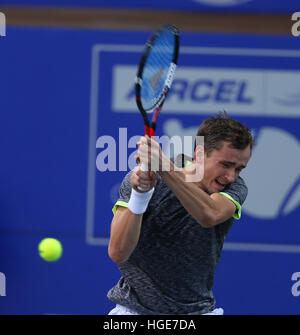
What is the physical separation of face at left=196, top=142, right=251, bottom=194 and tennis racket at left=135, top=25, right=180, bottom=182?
0.32m

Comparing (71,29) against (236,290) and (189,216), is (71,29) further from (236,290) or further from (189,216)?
(189,216)

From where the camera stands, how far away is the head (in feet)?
10.1

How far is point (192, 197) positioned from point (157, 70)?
0.55m

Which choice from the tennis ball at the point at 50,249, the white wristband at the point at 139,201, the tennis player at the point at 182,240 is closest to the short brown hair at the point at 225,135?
the tennis player at the point at 182,240

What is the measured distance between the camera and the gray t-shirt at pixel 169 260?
304 cm

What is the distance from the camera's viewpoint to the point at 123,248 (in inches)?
113

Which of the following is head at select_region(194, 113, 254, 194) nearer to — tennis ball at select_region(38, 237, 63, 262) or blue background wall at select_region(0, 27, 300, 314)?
blue background wall at select_region(0, 27, 300, 314)

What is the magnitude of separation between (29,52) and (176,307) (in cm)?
251

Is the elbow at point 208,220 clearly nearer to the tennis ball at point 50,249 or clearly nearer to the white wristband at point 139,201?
the white wristband at point 139,201

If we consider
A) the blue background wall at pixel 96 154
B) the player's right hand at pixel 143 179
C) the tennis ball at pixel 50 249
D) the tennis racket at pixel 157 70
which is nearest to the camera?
the player's right hand at pixel 143 179

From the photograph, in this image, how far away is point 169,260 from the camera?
3.07 m

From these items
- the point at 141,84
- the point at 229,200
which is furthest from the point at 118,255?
the point at 141,84

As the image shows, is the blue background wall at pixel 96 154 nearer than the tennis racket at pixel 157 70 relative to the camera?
No

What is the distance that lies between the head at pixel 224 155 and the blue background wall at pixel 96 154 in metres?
1.83
